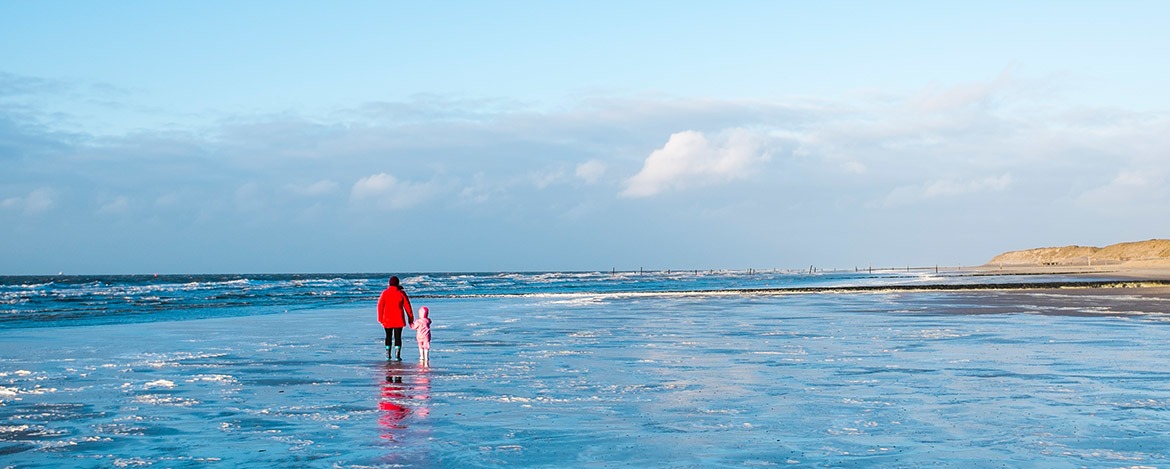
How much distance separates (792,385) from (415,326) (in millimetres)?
7810

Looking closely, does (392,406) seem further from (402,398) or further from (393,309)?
(393,309)

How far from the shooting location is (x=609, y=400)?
41.6 feet

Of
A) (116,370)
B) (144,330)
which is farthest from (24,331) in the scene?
(116,370)

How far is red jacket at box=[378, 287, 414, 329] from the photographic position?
19.1 m

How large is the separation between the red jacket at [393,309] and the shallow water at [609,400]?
3.14 feet

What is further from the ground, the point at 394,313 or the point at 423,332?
the point at 394,313

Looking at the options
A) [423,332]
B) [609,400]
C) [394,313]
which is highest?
[394,313]

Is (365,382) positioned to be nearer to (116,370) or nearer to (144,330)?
(116,370)

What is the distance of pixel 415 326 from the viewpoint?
61.0 feet

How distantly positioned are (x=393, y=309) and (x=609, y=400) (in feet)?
25.5

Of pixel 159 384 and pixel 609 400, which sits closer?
pixel 609 400

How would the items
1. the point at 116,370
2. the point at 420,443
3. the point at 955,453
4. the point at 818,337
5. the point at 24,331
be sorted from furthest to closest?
the point at 24,331 < the point at 818,337 < the point at 116,370 < the point at 420,443 < the point at 955,453

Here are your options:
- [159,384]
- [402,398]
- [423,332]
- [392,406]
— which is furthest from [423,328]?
[392,406]

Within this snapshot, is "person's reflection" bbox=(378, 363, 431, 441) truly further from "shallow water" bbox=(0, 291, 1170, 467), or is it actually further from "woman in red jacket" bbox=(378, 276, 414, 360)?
"woman in red jacket" bbox=(378, 276, 414, 360)
